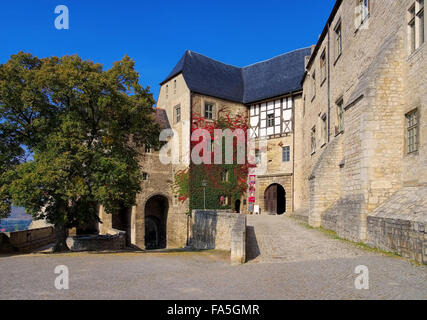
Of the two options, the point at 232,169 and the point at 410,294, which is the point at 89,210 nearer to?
the point at 410,294

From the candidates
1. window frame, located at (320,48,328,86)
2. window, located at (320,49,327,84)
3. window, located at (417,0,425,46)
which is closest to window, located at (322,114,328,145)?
window frame, located at (320,48,328,86)

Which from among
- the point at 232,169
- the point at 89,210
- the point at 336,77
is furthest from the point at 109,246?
the point at 336,77

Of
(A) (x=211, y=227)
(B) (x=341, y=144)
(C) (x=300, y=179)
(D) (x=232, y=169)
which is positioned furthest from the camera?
(D) (x=232, y=169)

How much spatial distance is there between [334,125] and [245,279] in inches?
448

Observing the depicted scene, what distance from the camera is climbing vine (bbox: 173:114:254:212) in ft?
89.0

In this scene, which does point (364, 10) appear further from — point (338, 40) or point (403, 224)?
point (403, 224)

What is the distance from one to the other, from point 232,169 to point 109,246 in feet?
41.5

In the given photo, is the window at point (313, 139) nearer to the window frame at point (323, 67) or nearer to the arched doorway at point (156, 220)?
the window frame at point (323, 67)

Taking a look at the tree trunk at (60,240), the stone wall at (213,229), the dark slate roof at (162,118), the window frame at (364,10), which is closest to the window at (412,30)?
the window frame at (364,10)

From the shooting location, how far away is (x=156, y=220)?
3058 centimetres

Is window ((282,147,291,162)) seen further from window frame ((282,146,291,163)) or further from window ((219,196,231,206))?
window ((219,196,231,206))

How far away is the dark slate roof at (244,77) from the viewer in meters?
28.5

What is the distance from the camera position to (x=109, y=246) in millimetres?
19266

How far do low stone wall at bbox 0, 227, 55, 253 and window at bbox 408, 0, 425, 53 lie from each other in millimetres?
18887
